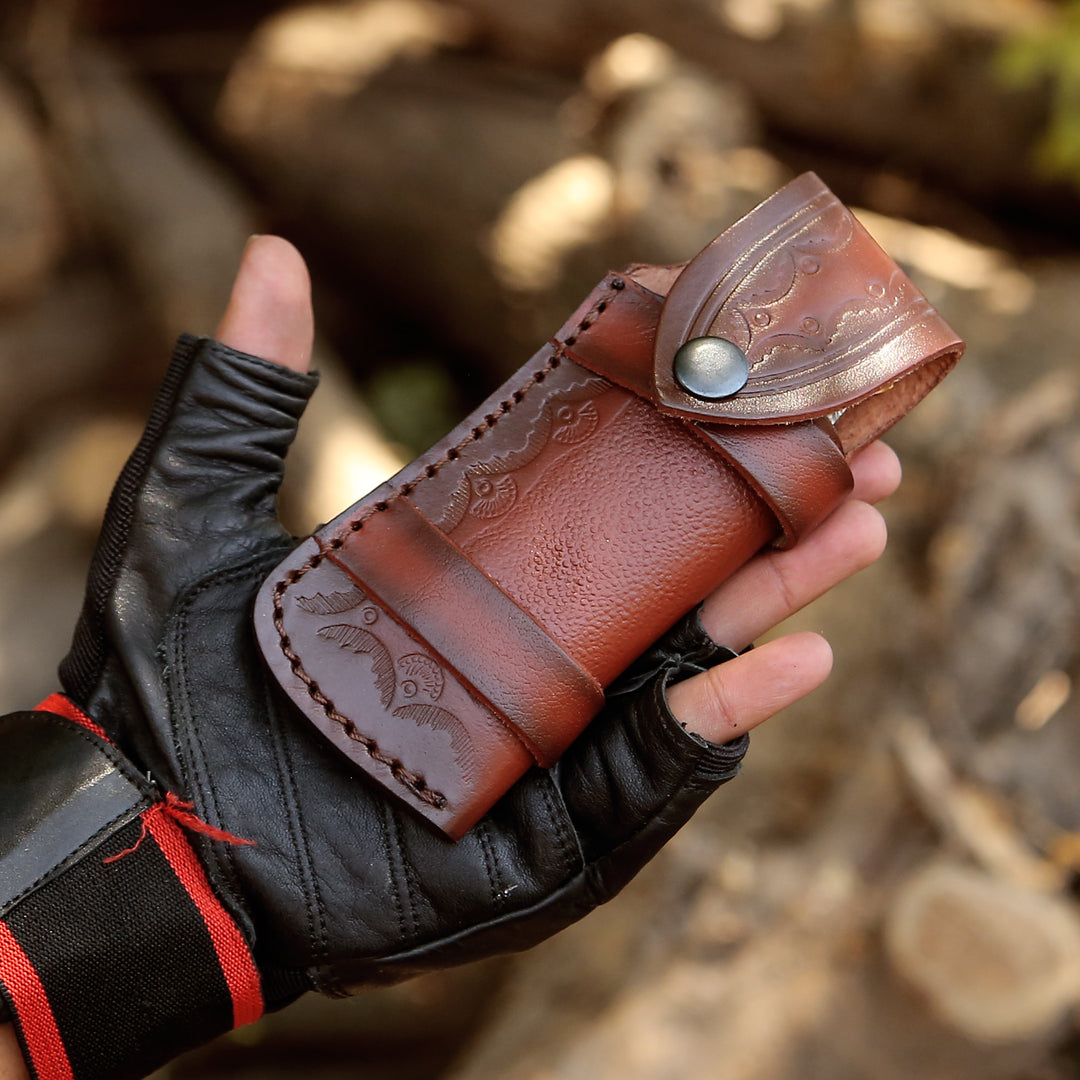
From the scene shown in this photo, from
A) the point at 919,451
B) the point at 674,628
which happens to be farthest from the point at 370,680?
the point at 919,451

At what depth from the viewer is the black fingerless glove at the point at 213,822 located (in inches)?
60.9

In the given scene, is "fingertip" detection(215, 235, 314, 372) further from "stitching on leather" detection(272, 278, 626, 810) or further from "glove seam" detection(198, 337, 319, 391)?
"stitching on leather" detection(272, 278, 626, 810)

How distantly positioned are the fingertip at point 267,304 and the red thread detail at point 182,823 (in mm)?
823

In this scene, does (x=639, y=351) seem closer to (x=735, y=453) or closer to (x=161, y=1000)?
(x=735, y=453)

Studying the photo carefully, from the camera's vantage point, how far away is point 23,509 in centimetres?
425

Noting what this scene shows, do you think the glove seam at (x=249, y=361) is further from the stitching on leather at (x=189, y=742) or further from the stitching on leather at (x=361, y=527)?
the stitching on leather at (x=189, y=742)

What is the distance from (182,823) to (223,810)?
67 mm

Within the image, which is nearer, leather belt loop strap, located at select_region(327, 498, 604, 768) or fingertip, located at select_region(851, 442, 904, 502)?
leather belt loop strap, located at select_region(327, 498, 604, 768)

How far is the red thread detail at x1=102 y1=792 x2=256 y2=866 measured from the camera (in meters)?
1.57

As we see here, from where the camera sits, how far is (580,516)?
166cm

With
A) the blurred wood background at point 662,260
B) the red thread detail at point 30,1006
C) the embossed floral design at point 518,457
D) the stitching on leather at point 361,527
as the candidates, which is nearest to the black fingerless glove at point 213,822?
the red thread detail at point 30,1006

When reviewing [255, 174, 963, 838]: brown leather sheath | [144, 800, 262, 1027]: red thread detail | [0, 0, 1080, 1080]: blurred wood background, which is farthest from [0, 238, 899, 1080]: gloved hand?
[0, 0, 1080, 1080]: blurred wood background

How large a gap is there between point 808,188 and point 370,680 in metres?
1.19

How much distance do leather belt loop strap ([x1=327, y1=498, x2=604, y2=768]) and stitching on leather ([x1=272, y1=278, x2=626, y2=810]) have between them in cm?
8
